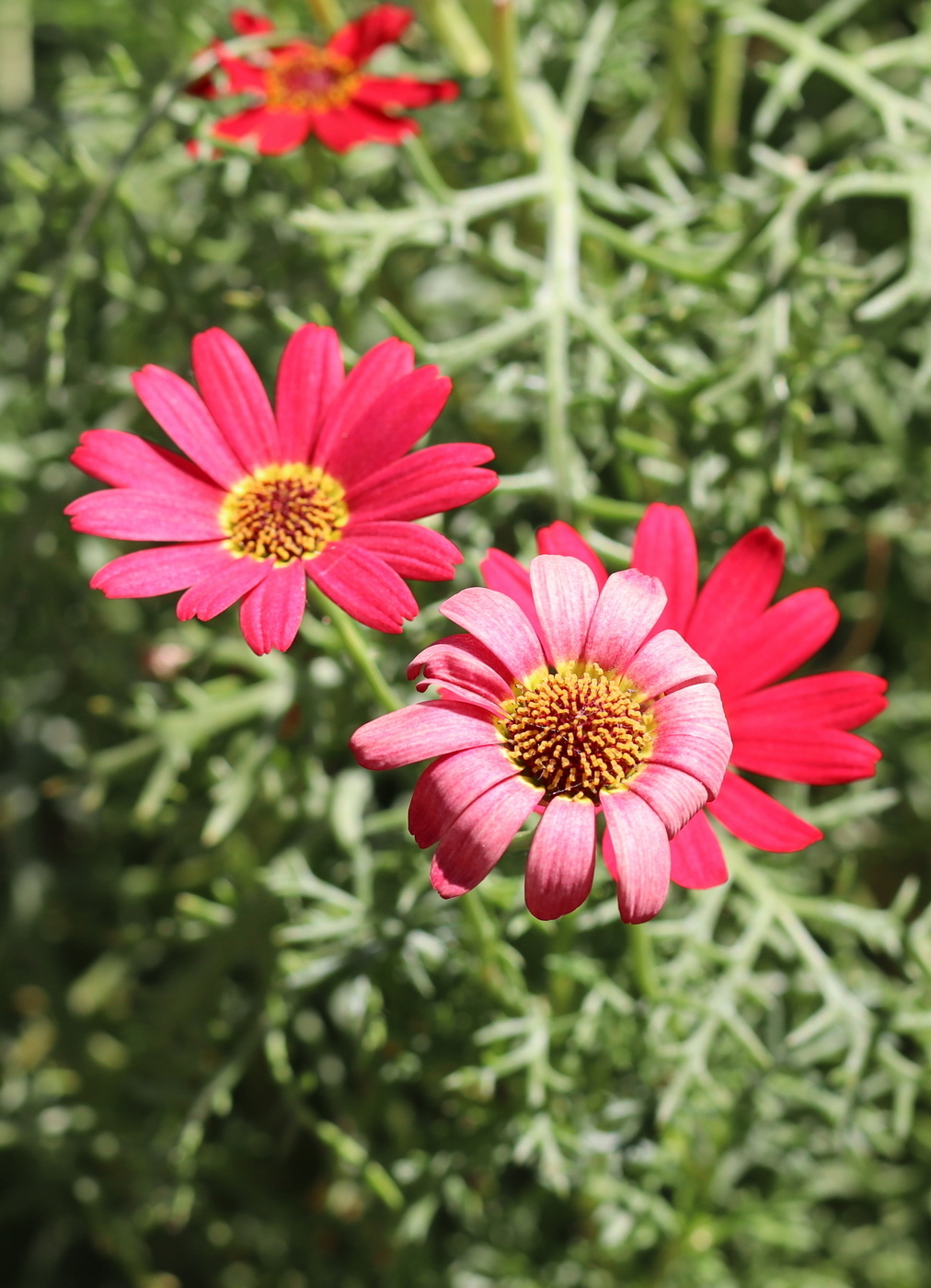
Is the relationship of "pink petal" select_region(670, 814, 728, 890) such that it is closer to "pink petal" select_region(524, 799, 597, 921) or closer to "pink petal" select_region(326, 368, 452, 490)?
"pink petal" select_region(524, 799, 597, 921)

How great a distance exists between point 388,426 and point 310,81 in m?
0.65

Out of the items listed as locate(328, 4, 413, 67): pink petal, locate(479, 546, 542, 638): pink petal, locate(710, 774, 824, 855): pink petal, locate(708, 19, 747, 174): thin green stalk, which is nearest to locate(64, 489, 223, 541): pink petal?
locate(479, 546, 542, 638): pink petal

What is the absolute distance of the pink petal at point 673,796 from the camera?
0.69 metres

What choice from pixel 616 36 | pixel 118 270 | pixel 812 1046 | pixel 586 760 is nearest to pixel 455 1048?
pixel 812 1046

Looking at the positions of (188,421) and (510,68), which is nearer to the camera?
(188,421)

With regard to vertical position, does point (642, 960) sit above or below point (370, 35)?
below

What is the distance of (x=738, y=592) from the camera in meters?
0.88

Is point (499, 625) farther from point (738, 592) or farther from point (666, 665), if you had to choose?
point (738, 592)

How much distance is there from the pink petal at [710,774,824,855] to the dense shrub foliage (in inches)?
8.6

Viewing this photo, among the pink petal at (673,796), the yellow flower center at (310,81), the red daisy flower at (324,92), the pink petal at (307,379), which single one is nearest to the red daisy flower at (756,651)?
the pink petal at (673,796)

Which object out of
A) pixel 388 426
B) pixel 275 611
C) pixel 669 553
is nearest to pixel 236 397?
pixel 388 426

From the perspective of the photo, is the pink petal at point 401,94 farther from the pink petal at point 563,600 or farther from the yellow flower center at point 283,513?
the pink petal at point 563,600

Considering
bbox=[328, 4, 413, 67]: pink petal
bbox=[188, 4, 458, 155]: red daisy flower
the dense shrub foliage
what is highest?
bbox=[328, 4, 413, 67]: pink petal

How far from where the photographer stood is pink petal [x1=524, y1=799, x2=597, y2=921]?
2.16 ft
